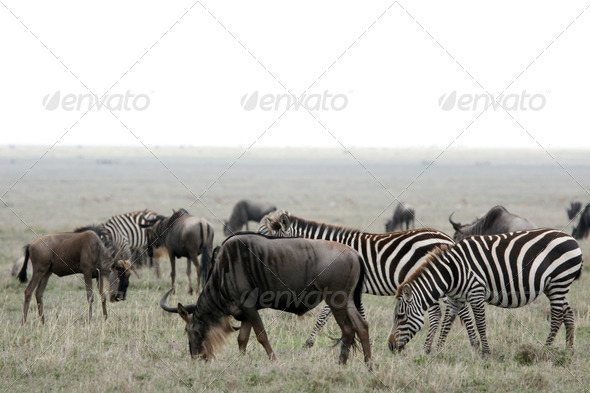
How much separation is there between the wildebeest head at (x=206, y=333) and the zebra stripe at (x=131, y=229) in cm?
784

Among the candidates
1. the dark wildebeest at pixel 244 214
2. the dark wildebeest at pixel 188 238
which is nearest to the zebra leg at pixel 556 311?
the dark wildebeest at pixel 188 238

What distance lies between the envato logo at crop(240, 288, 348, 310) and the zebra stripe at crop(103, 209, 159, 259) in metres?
8.16

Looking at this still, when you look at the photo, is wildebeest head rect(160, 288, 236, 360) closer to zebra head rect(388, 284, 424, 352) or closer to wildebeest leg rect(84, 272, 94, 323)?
zebra head rect(388, 284, 424, 352)

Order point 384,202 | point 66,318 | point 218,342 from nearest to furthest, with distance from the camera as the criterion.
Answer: point 218,342
point 66,318
point 384,202

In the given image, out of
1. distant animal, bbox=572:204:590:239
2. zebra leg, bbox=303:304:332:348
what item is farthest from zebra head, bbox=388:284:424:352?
distant animal, bbox=572:204:590:239

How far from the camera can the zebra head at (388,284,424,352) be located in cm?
730

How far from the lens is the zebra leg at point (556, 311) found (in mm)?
7848

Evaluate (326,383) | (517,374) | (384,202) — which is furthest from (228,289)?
(384,202)

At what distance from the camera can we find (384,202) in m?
42.0

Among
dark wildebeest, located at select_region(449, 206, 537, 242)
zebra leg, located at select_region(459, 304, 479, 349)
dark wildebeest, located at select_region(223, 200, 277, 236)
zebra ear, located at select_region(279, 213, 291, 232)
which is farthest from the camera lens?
dark wildebeest, located at select_region(223, 200, 277, 236)

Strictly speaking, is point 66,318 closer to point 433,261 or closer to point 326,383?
point 326,383

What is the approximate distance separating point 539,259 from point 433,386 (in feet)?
8.52

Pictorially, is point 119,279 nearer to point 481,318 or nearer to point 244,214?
point 481,318

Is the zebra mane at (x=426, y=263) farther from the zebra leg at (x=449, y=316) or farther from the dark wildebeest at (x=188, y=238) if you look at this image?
the dark wildebeest at (x=188, y=238)
